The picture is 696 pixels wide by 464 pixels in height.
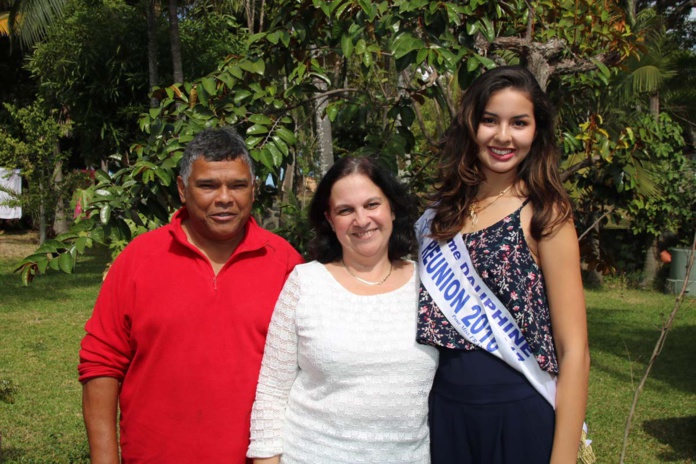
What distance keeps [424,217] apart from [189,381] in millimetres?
904

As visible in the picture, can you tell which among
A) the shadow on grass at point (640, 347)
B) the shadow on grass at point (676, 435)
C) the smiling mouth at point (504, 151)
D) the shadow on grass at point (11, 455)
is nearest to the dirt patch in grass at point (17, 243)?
the shadow on grass at point (11, 455)

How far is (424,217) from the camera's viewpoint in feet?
7.87

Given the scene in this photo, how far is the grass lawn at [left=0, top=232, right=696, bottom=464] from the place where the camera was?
5.48 meters

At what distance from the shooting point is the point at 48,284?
40.9ft

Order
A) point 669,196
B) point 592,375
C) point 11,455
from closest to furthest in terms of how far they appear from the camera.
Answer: point 11,455, point 592,375, point 669,196

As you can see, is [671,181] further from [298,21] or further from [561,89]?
[298,21]

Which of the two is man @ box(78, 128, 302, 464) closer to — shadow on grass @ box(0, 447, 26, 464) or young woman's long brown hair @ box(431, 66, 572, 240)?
young woman's long brown hair @ box(431, 66, 572, 240)

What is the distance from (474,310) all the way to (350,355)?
1.25 feet

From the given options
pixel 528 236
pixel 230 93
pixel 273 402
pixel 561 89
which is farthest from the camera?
pixel 561 89

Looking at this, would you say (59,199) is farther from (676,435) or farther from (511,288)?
(511,288)

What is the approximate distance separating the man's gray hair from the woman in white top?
0.29 m

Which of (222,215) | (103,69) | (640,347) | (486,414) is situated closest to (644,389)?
(640,347)

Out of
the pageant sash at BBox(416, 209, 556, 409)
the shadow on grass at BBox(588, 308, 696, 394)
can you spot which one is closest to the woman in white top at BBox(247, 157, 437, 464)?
the pageant sash at BBox(416, 209, 556, 409)

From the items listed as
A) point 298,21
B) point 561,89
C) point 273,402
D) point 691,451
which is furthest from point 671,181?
point 273,402
